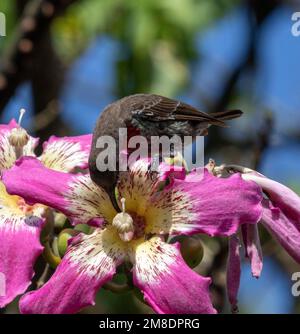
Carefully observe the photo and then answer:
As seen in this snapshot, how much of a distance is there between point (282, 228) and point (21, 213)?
2.52 ft

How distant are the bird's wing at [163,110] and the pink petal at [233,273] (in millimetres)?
777

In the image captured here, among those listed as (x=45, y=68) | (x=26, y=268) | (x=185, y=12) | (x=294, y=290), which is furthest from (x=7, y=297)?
(x=185, y=12)

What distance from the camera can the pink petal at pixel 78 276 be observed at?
2408mm

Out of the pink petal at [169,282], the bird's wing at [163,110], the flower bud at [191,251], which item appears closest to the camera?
the pink petal at [169,282]

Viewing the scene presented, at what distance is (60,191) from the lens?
2615 mm

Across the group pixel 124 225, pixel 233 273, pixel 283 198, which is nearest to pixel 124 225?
pixel 124 225

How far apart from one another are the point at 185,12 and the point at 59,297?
300 cm

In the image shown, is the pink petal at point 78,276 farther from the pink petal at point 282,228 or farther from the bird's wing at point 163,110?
the bird's wing at point 163,110

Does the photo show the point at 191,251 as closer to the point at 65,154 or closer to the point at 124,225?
the point at 124,225

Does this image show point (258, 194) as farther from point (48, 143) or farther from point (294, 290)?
point (48, 143)

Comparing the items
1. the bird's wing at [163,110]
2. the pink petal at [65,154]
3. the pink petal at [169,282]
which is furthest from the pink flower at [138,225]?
the bird's wing at [163,110]

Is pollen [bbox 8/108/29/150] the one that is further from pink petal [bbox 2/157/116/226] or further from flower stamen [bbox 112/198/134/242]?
flower stamen [bbox 112/198/134/242]
